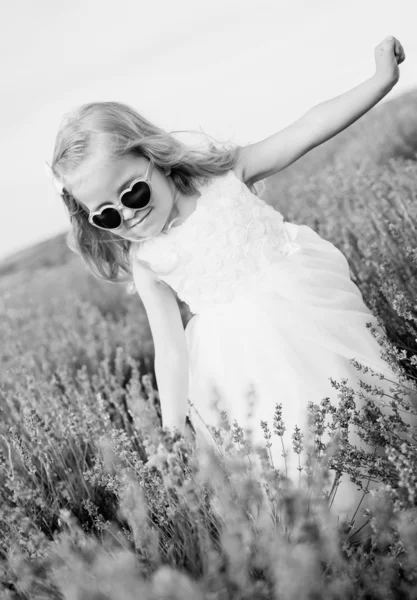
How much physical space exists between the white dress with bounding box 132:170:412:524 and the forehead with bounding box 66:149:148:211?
11.2 inches

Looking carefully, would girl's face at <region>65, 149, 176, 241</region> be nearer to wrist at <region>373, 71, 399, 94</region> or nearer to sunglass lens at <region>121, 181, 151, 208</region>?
sunglass lens at <region>121, 181, 151, 208</region>

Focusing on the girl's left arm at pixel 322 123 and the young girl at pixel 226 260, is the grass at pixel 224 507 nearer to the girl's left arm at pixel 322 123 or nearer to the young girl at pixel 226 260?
the young girl at pixel 226 260

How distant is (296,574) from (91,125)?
184cm

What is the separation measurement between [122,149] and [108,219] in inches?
11.4

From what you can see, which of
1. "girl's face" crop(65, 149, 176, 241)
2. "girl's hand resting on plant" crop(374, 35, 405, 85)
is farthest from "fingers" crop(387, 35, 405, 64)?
"girl's face" crop(65, 149, 176, 241)

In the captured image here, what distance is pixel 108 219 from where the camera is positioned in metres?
1.98

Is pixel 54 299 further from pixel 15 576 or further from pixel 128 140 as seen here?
pixel 15 576

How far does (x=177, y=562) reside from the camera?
136 cm

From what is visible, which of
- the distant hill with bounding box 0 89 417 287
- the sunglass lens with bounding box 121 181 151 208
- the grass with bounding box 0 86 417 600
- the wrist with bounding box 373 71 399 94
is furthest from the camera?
the distant hill with bounding box 0 89 417 287

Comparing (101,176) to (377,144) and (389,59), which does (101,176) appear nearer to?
(389,59)

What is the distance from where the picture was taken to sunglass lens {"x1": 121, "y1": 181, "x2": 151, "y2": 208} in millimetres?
1926

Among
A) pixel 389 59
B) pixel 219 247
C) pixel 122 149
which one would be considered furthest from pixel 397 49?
pixel 122 149

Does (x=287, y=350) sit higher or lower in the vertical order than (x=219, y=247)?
lower

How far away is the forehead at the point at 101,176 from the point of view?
197 centimetres
